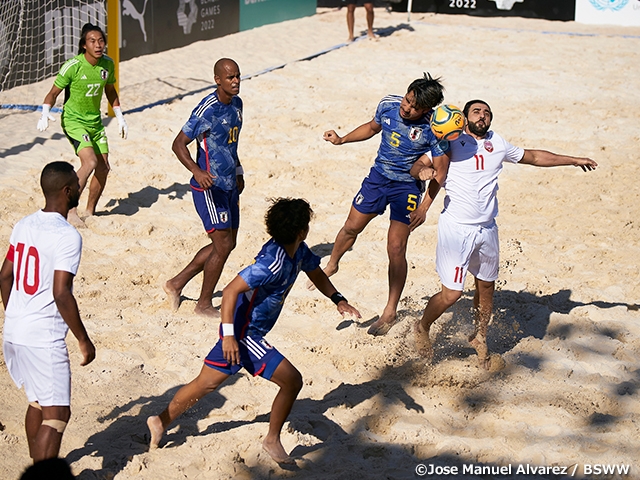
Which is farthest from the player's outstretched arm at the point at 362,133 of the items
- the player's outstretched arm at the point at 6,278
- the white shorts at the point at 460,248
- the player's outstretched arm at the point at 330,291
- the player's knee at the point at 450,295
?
the player's outstretched arm at the point at 6,278

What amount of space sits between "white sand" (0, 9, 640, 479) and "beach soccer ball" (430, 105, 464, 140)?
1.59 meters

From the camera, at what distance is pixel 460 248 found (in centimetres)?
511

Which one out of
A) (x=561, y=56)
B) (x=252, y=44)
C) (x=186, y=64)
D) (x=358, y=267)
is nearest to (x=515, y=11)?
(x=561, y=56)

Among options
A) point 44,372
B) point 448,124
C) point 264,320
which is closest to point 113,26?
point 448,124

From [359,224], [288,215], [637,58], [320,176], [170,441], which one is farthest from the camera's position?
[637,58]

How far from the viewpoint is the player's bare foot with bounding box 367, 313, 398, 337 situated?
5826 millimetres

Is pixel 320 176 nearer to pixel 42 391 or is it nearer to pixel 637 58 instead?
pixel 42 391

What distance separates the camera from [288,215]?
3.98 meters

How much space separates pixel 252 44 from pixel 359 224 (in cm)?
1027

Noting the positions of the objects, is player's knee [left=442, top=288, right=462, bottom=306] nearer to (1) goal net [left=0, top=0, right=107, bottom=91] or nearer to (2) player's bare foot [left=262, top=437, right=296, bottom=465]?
(2) player's bare foot [left=262, top=437, right=296, bottom=465]

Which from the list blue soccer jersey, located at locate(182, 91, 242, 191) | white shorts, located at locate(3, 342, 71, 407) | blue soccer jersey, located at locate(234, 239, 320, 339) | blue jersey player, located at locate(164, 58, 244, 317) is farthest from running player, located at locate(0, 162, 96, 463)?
blue soccer jersey, located at locate(182, 91, 242, 191)

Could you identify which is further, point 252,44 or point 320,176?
point 252,44

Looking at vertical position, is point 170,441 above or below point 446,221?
below

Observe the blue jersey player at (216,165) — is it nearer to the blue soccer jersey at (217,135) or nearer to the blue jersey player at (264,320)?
the blue soccer jersey at (217,135)
